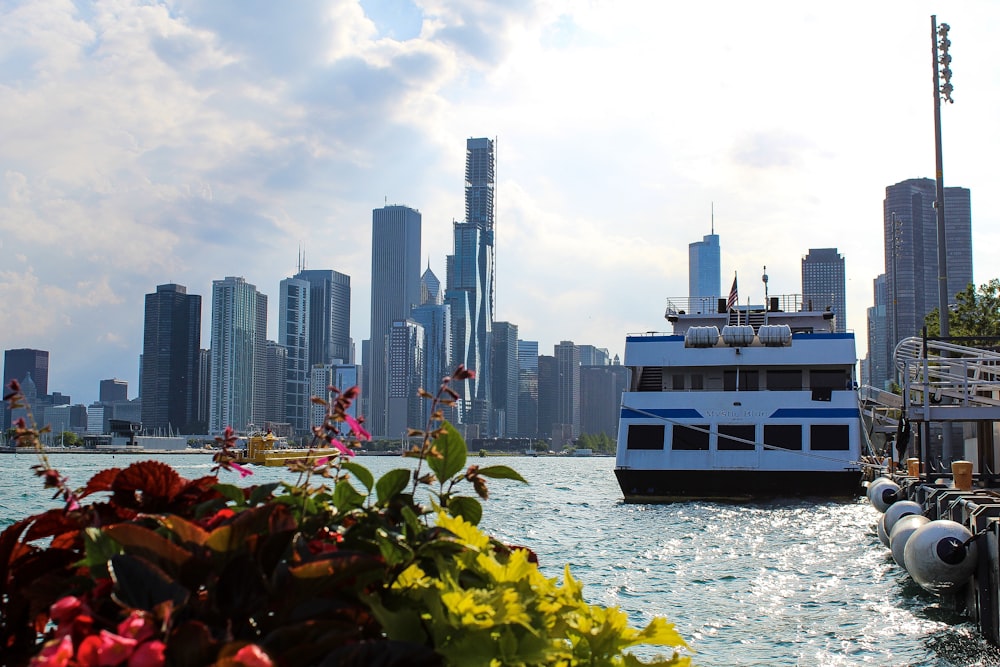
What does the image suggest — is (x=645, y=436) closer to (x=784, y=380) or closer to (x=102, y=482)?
(x=784, y=380)

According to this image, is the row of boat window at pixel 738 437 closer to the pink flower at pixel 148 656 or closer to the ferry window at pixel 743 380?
the ferry window at pixel 743 380

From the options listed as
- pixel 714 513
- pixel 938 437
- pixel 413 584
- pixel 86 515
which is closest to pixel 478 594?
pixel 413 584

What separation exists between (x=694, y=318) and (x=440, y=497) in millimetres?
38235

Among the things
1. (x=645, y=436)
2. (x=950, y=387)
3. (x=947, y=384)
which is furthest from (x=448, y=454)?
(x=645, y=436)

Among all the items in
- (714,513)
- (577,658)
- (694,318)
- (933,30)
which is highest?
(933,30)

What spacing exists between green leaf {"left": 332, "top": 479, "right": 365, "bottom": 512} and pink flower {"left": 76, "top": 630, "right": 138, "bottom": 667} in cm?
90

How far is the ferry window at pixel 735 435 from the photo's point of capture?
30406 mm

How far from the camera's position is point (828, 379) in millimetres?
32562

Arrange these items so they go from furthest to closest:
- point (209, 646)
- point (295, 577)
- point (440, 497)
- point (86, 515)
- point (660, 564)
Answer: point (660, 564)
point (440, 497)
point (86, 515)
point (295, 577)
point (209, 646)

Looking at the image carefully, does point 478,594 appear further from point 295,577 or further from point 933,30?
point 933,30

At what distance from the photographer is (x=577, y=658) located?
7.73ft

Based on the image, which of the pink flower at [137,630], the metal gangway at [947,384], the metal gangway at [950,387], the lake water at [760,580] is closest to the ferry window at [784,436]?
the lake water at [760,580]

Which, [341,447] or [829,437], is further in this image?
[829,437]

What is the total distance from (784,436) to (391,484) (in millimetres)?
29541
